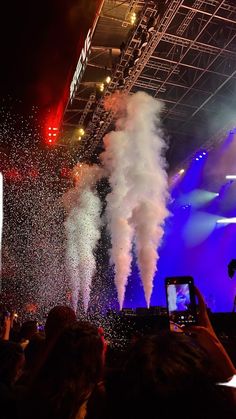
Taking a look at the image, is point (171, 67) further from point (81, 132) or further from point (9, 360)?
point (9, 360)

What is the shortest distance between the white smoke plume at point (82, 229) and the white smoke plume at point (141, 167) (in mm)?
2376

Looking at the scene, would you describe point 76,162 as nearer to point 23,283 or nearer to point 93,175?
point 93,175

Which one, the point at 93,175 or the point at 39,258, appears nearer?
the point at 93,175

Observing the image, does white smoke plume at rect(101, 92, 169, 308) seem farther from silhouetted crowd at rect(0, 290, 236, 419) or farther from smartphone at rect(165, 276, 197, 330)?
silhouetted crowd at rect(0, 290, 236, 419)

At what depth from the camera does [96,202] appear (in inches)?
685

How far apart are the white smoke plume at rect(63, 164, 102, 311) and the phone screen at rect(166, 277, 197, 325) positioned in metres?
13.1

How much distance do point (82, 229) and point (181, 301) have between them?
52.7 ft

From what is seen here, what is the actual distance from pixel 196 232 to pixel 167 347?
1607cm

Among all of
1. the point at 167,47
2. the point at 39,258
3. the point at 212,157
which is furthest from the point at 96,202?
the point at 167,47

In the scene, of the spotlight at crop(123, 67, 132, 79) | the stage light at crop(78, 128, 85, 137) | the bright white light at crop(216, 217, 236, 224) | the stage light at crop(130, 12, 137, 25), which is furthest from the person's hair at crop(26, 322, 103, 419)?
the bright white light at crop(216, 217, 236, 224)

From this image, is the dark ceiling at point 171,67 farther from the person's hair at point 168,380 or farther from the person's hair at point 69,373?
the person's hair at point 168,380

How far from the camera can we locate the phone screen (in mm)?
2492

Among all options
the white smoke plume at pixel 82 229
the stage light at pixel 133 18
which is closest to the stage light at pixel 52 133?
the white smoke plume at pixel 82 229

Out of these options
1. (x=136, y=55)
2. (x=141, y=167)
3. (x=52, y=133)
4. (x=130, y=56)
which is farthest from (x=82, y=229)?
(x=136, y=55)
